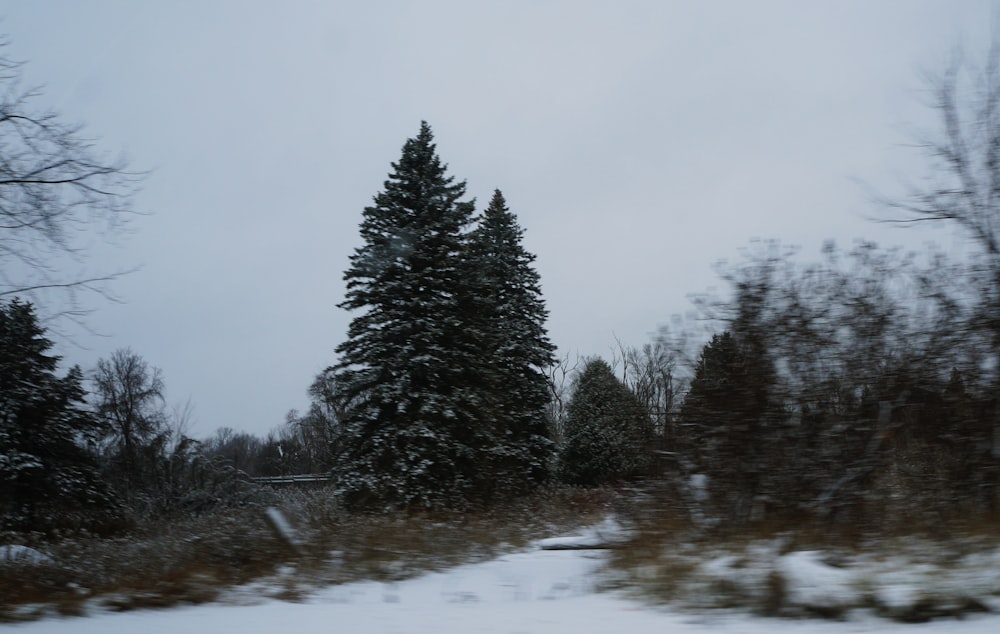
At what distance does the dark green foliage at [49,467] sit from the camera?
75.7ft

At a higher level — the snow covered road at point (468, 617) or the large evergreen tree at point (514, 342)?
the large evergreen tree at point (514, 342)

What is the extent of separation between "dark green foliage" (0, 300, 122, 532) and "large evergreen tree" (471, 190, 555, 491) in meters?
14.0

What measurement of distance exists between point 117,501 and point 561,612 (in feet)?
87.9

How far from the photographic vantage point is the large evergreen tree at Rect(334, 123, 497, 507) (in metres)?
20.1

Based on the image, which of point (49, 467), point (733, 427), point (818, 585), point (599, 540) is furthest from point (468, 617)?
point (49, 467)

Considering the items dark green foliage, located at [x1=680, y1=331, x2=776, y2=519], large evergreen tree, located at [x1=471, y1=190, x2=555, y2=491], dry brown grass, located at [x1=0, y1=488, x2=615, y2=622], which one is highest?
large evergreen tree, located at [x1=471, y1=190, x2=555, y2=491]

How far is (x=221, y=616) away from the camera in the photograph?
17.8ft

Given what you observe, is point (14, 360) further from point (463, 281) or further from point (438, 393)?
point (463, 281)

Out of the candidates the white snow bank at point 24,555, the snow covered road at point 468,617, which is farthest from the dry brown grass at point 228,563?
the snow covered road at point 468,617

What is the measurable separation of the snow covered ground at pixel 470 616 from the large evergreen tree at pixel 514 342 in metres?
16.9

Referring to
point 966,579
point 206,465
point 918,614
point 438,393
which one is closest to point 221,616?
point 918,614

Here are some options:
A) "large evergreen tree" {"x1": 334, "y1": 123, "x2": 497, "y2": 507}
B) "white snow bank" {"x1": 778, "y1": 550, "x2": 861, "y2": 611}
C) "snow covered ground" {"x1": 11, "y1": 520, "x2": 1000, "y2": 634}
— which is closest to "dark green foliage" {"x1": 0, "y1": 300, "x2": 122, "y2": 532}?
"large evergreen tree" {"x1": 334, "y1": 123, "x2": 497, "y2": 507}

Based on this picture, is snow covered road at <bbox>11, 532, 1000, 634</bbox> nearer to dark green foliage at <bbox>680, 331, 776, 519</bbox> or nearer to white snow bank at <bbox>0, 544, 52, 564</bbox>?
dark green foliage at <bbox>680, 331, 776, 519</bbox>

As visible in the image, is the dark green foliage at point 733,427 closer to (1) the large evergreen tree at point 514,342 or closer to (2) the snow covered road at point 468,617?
(2) the snow covered road at point 468,617
